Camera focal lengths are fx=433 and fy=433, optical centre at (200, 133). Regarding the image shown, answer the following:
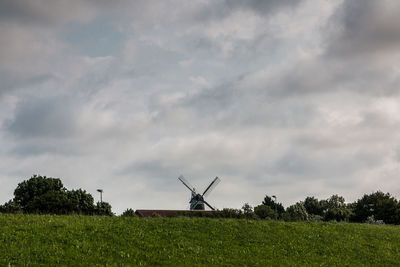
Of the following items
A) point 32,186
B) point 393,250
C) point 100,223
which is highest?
point 32,186

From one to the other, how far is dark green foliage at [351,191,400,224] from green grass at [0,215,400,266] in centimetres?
5535

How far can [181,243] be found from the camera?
27234 mm

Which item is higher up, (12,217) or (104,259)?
(12,217)

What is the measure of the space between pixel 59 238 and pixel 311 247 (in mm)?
16914

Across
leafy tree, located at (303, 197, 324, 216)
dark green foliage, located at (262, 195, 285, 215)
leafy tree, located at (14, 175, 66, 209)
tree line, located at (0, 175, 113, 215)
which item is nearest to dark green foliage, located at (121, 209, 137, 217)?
tree line, located at (0, 175, 113, 215)

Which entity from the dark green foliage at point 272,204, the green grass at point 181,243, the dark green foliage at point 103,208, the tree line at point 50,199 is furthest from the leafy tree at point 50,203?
the dark green foliage at point 272,204

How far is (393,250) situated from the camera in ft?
108

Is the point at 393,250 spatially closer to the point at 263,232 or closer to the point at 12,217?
the point at 263,232

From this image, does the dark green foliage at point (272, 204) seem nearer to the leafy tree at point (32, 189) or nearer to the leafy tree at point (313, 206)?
the leafy tree at point (313, 206)

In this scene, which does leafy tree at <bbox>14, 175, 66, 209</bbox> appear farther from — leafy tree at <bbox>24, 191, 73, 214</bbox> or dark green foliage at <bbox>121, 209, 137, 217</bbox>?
dark green foliage at <bbox>121, 209, 137, 217</bbox>

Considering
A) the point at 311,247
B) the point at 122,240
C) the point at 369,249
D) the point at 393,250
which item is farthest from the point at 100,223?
the point at 393,250

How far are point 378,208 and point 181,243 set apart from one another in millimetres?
74435

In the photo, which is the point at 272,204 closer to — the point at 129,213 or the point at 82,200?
the point at 82,200

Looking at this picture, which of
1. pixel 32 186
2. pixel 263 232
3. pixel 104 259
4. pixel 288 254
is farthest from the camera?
pixel 32 186
